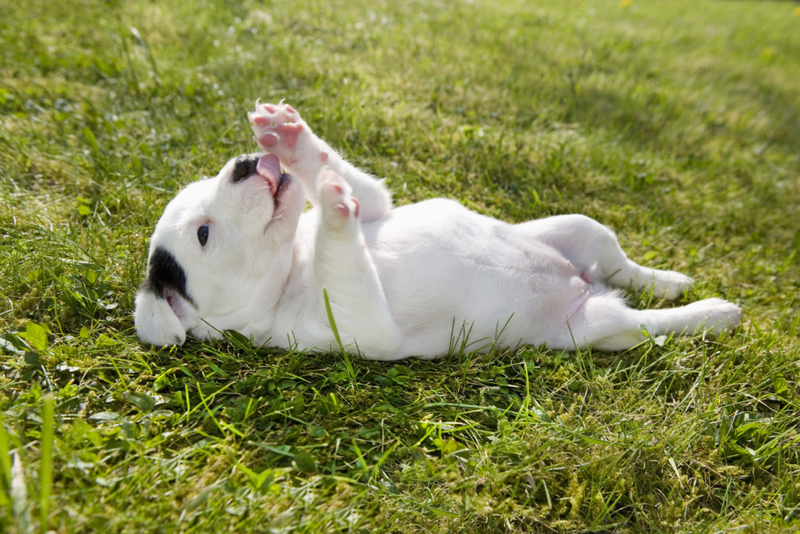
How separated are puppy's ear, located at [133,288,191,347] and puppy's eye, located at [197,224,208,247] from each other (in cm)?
33

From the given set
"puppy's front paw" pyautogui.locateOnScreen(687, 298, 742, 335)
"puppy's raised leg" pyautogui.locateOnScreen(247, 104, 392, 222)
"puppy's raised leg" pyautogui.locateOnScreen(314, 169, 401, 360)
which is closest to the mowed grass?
"puppy's front paw" pyautogui.locateOnScreen(687, 298, 742, 335)

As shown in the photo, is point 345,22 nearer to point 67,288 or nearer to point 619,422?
point 67,288

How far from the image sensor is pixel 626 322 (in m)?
2.93

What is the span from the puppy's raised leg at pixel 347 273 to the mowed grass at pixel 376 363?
8.8 inches

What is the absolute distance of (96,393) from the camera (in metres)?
2.29

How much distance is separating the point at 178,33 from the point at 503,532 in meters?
5.93

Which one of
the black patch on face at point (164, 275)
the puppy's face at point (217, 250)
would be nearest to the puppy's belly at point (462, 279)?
the puppy's face at point (217, 250)

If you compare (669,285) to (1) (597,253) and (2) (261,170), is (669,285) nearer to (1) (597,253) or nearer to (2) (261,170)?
(1) (597,253)

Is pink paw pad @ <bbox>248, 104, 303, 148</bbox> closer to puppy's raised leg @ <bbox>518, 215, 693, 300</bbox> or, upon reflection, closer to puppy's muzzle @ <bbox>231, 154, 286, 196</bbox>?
puppy's muzzle @ <bbox>231, 154, 286, 196</bbox>

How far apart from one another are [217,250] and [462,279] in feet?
4.16

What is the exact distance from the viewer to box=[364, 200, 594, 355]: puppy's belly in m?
2.68

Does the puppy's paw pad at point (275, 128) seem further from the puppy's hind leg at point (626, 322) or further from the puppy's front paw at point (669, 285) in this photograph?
the puppy's front paw at point (669, 285)

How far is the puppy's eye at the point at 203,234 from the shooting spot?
253cm

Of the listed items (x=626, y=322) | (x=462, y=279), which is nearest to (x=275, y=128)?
(x=462, y=279)
